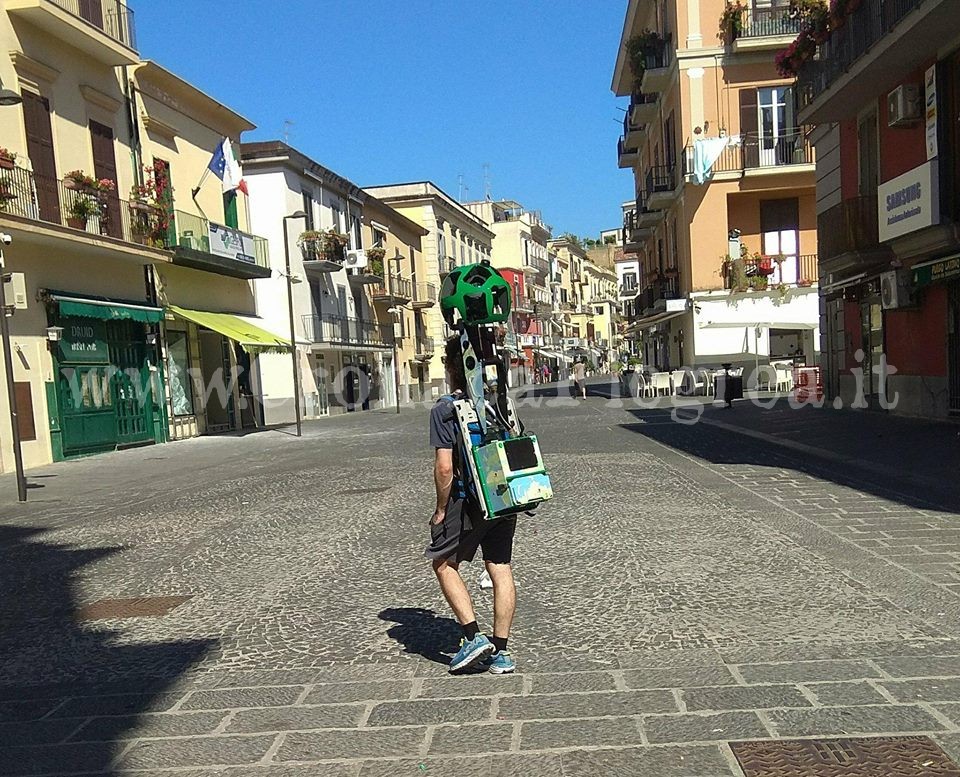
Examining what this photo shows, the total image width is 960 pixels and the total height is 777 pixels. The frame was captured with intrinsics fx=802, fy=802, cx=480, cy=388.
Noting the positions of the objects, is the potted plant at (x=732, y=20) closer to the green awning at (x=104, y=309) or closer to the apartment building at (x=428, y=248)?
the green awning at (x=104, y=309)

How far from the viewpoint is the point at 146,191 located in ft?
63.8

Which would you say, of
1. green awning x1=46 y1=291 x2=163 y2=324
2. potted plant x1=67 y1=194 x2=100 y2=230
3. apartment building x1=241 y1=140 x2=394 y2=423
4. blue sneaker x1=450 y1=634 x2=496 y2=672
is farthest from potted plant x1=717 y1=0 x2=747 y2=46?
blue sneaker x1=450 y1=634 x2=496 y2=672

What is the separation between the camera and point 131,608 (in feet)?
17.7

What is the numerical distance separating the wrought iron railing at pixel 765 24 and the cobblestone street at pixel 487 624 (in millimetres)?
22459

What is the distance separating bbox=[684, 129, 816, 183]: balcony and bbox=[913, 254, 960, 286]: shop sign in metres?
14.7

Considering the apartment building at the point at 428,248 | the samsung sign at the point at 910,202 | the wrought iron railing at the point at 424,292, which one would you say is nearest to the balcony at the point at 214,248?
the samsung sign at the point at 910,202

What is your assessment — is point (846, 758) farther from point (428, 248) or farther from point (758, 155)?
point (428, 248)

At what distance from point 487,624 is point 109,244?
15782 millimetres

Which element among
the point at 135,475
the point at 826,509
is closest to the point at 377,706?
the point at 826,509

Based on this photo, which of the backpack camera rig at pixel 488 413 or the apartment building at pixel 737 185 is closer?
the backpack camera rig at pixel 488 413

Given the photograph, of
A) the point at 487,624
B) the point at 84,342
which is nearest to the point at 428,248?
the point at 84,342

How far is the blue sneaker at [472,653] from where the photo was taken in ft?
12.5

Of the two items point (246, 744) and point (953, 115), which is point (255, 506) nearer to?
point (246, 744)

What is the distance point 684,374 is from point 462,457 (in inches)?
980
